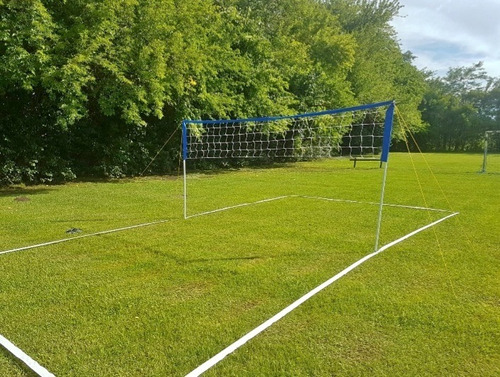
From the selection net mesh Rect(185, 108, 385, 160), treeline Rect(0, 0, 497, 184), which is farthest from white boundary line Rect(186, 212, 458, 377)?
net mesh Rect(185, 108, 385, 160)

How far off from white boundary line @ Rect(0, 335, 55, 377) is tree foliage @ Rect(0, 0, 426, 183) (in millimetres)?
6617

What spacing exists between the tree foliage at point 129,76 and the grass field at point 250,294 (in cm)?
340

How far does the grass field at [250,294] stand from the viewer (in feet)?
8.16

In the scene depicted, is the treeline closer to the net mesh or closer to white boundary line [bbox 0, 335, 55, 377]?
the net mesh

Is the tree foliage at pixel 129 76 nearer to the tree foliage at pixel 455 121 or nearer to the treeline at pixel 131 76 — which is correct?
the treeline at pixel 131 76

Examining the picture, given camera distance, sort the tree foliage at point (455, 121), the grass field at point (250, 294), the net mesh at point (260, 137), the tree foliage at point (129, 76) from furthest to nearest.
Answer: the tree foliage at point (455, 121) < the net mesh at point (260, 137) < the tree foliage at point (129, 76) < the grass field at point (250, 294)

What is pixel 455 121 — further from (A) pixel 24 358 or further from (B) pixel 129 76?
(A) pixel 24 358

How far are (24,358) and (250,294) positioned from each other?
5.93 ft

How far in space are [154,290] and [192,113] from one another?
947cm

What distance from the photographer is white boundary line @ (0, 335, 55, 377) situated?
7.50 feet

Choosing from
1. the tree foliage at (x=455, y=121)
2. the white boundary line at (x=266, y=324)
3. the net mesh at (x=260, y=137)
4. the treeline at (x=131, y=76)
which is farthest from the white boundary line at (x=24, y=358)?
the tree foliage at (x=455, y=121)

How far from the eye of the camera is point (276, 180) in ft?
39.7

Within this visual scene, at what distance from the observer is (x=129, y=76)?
963 centimetres

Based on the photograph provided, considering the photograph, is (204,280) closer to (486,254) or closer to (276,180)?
(486,254)
